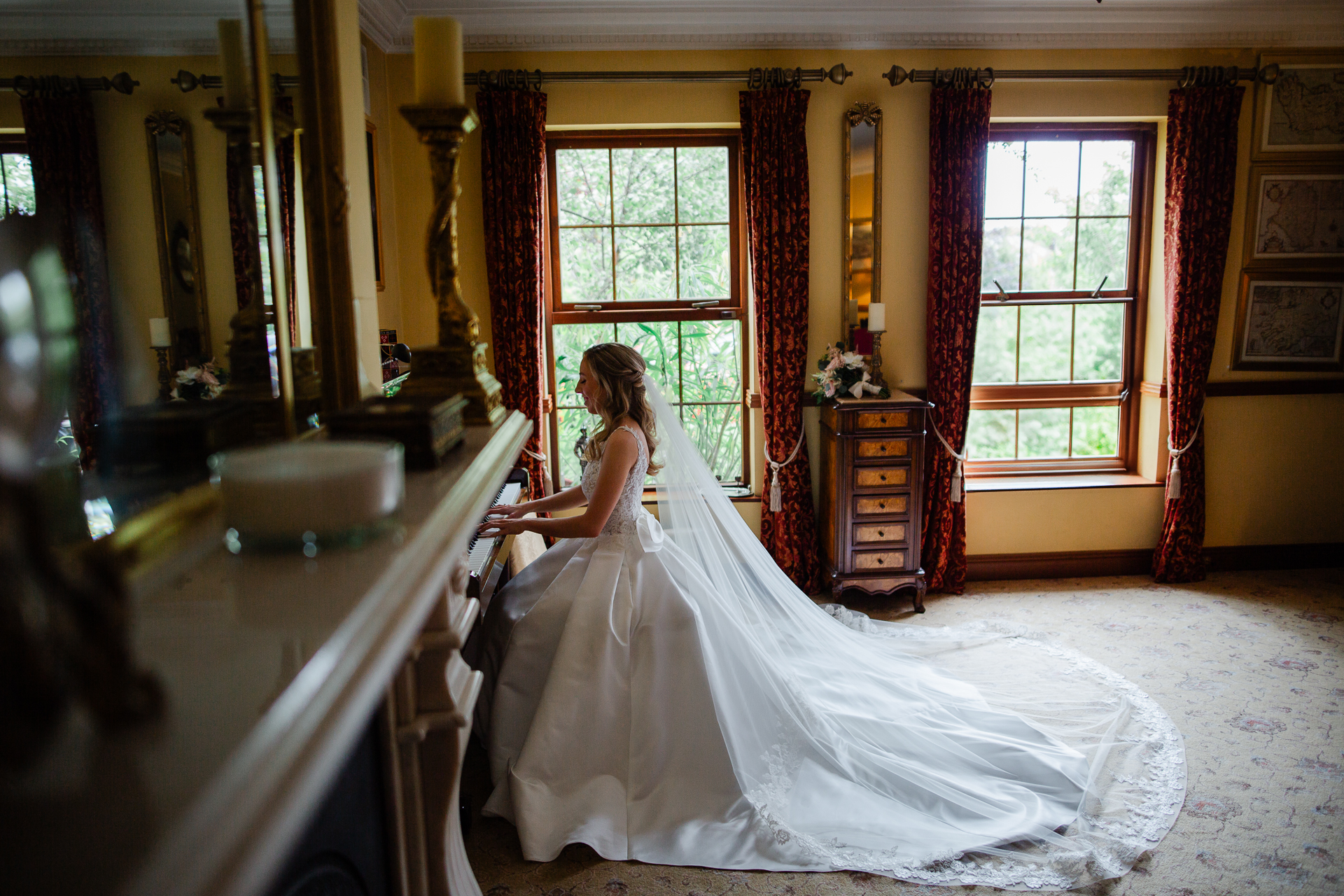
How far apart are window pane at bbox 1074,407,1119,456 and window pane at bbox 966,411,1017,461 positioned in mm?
417

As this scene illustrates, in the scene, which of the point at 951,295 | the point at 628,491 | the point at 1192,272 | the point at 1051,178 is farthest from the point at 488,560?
the point at 1192,272

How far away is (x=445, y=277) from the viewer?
1679mm

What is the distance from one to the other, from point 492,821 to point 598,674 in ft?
1.94

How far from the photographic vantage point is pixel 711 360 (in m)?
4.88

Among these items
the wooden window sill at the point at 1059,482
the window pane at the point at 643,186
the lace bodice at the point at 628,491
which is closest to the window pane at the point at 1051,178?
the wooden window sill at the point at 1059,482

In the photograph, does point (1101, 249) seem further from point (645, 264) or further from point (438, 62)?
point (438, 62)

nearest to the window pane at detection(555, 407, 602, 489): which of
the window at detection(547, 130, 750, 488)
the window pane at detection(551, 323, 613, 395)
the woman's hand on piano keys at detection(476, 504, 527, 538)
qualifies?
the window at detection(547, 130, 750, 488)

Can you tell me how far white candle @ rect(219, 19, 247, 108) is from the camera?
3.58 feet

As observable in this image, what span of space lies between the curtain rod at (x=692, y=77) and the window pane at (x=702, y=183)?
15.5 inches

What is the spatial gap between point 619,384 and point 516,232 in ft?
5.47

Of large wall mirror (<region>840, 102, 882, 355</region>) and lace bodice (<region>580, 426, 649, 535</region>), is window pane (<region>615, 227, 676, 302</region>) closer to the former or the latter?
large wall mirror (<region>840, 102, 882, 355</region>)

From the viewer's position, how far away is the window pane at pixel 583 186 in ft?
15.3

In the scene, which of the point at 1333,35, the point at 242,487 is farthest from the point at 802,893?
the point at 1333,35

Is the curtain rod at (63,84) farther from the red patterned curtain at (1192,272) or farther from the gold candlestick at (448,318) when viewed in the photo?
the red patterned curtain at (1192,272)
